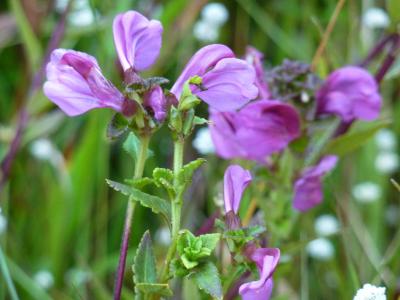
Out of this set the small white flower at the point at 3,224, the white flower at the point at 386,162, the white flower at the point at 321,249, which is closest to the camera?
the small white flower at the point at 3,224

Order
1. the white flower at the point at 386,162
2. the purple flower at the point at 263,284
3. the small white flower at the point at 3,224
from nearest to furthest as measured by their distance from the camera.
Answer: the purple flower at the point at 263,284 < the small white flower at the point at 3,224 < the white flower at the point at 386,162

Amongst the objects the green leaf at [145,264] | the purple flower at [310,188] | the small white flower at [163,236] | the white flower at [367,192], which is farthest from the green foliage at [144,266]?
the white flower at [367,192]

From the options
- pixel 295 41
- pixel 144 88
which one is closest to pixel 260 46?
pixel 295 41

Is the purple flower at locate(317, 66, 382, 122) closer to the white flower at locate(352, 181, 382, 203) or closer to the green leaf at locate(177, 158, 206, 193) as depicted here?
the green leaf at locate(177, 158, 206, 193)

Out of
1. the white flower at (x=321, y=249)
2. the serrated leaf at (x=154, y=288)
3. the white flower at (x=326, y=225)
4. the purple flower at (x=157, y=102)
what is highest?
the purple flower at (x=157, y=102)

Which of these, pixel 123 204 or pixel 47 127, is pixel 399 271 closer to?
pixel 123 204

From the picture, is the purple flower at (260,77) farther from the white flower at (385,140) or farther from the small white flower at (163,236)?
the white flower at (385,140)

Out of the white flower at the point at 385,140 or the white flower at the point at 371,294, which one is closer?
the white flower at the point at 371,294
